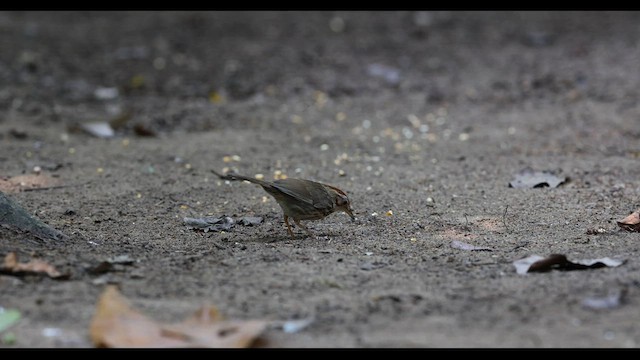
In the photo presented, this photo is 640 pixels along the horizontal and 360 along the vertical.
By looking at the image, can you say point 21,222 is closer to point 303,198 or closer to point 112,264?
point 112,264

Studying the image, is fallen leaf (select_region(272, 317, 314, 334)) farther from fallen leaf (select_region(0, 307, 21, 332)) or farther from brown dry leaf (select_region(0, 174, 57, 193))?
brown dry leaf (select_region(0, 174, 57, 193))

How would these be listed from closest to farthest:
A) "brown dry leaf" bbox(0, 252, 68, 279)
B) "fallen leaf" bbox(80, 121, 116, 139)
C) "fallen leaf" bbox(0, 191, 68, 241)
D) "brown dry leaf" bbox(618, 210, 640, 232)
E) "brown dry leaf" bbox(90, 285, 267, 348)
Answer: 1. "brown dry leaf" bbox(90, 285, 267, 348)
2. "brown dry leaf" bbox(0, 252, 68, 279)
3. "fallen leaf" bbox(0, 191, 68, 241)
4. "brown dry leaf" bbox(618, 210, 640, 232)
5. "fallen leaf" bbox(80, 121, 116, 139)

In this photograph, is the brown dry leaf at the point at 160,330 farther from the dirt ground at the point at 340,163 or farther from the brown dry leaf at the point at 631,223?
the brown dry leaf at the point at 631,223

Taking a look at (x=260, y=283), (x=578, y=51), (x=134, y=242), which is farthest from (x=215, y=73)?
(x=260, y=283)

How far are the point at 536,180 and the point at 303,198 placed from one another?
2086mm

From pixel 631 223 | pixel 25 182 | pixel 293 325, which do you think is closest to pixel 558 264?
pixel 631 223

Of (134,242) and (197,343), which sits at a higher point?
(197,343)

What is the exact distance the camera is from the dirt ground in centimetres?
362

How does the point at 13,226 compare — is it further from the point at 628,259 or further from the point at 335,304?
the point at 628,259

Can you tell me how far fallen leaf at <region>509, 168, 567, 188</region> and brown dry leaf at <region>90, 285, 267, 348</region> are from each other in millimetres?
3399

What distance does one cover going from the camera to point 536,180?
630 centimetres

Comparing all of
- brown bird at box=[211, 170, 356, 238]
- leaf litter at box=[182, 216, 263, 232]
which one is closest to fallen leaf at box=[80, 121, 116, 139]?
leaf litter at box=[182, 216, 263, 232]
